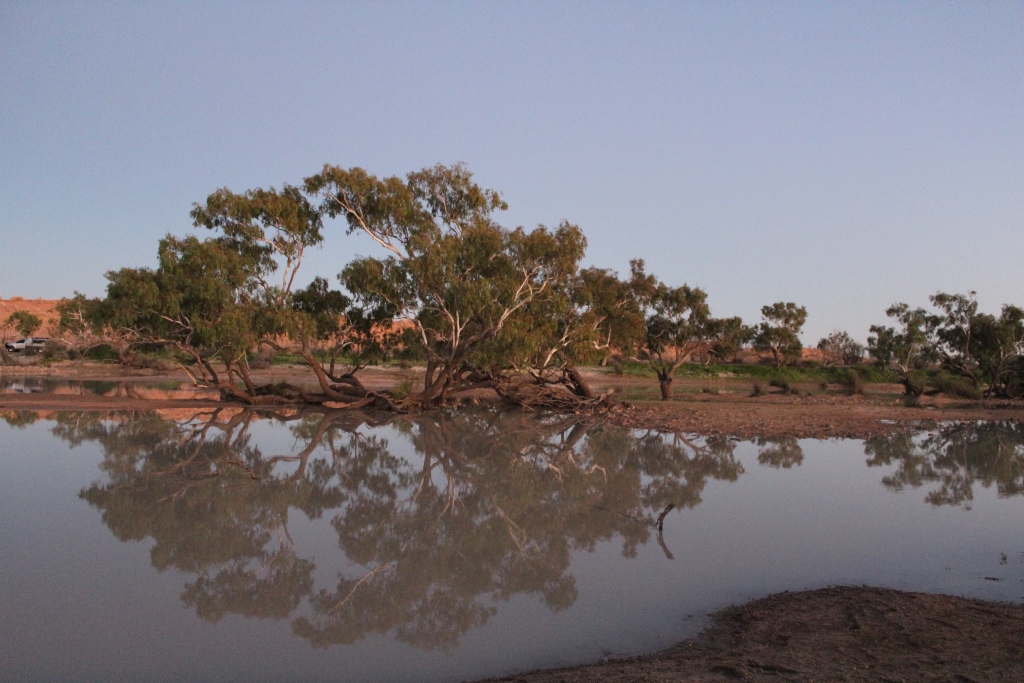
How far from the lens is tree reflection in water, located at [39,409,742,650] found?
695 cm

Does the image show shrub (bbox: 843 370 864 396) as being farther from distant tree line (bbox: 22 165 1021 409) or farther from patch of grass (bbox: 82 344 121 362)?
patch of grass (bbox: 82 344 121 362)

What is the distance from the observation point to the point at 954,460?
16.9 meters

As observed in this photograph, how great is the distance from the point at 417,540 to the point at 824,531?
18.4 ft

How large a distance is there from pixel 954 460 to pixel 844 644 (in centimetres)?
1340

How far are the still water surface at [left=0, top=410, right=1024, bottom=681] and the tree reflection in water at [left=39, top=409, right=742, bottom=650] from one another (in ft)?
0.15

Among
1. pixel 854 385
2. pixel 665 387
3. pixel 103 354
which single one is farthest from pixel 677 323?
pixel 103 354

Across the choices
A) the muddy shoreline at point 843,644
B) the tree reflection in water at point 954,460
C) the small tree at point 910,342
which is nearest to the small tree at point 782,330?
the small tree at point 910,342

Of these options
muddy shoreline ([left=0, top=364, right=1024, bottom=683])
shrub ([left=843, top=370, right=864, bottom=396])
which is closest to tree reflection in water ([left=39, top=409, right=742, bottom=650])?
muddy shoreline ([left=0, top=364, right=1024, bottom=683])

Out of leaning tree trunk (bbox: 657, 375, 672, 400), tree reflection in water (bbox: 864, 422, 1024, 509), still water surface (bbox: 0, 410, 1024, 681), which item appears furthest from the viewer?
leaning tree trunk (bbox: 657, 375, 672, 400)

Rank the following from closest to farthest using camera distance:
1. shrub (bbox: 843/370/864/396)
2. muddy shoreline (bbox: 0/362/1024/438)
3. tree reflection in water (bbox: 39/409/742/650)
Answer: tree reflection in water (bbox: 39/409/742/650)
muddy shoreline (bbox: 0/362/1024/438)
shrub (bbox: 843/370/864/396)

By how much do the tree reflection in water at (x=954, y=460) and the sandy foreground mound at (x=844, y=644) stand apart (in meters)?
6.38

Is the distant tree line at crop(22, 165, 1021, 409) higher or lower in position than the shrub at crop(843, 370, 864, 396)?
higher

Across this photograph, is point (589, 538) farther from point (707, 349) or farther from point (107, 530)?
point (707, 349)

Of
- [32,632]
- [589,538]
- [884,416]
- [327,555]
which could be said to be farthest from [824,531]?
[884,416]
